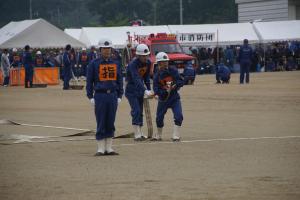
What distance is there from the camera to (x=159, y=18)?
96250 millimetres

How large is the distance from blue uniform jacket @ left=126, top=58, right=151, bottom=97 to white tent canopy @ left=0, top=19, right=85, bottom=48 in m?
29.3

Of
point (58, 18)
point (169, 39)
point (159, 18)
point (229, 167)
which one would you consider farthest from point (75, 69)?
point (58, 18)

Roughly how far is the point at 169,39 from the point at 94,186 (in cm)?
3111

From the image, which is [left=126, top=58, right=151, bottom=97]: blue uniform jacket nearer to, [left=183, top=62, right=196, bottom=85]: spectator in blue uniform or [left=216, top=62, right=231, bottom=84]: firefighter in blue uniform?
[left=183, top=62, right=196, bottom=85]: spectator in blue uniform

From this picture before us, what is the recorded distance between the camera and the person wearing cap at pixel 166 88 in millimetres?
15797

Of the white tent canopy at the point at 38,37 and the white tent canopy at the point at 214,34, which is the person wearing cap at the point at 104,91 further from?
the white tent canopy at the point at 214,34

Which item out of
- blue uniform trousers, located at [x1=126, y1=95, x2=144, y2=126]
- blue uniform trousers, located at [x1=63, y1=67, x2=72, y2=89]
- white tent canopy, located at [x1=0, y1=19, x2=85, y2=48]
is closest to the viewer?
blue uniform trousers, located at [x1=126, y1=95, x2=144, y2=126]

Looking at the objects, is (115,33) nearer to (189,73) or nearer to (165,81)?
(189,73)

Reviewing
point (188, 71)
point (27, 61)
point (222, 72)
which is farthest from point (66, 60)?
point (222, 72)

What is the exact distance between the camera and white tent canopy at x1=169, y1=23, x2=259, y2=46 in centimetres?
5056

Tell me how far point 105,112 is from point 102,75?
60 cm

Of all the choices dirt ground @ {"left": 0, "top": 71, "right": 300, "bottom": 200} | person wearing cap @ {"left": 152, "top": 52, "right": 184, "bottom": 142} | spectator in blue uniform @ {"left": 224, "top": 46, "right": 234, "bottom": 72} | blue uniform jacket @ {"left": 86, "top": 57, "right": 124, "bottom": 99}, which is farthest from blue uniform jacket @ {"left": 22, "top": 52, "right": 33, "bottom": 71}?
blue uniform jacket @ {"left": 86, "top": 57, "right": 124, "bottom": 99}

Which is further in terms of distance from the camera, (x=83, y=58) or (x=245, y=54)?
(x=83, y=58)

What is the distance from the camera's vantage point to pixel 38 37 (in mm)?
45469
